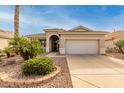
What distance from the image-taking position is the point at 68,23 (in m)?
32.0

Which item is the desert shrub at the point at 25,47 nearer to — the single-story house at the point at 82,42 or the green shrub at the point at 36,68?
the green shrub at the point at 36,68

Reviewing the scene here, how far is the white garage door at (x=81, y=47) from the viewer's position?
73.7 ft

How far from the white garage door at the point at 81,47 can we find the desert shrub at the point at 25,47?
9250mm

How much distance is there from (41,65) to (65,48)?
13.8m

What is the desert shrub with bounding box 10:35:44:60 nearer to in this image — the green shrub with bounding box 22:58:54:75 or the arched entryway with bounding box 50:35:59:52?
the green shrub with bounding box 22:58:54:75

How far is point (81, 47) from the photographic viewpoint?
73.9 feet

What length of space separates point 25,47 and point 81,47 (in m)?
10.8

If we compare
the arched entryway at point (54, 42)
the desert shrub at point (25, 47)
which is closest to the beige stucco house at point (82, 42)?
the arched entryway at point (54, 42)

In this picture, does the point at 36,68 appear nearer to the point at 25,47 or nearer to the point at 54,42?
the point at 25,47

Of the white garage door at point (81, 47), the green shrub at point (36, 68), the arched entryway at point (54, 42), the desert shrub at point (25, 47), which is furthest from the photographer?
the arched entryway at point (54, 42)

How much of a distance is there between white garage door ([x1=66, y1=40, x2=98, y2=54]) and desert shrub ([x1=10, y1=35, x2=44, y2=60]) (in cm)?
925

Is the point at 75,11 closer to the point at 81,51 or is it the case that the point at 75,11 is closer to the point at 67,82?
the point at 81,51
